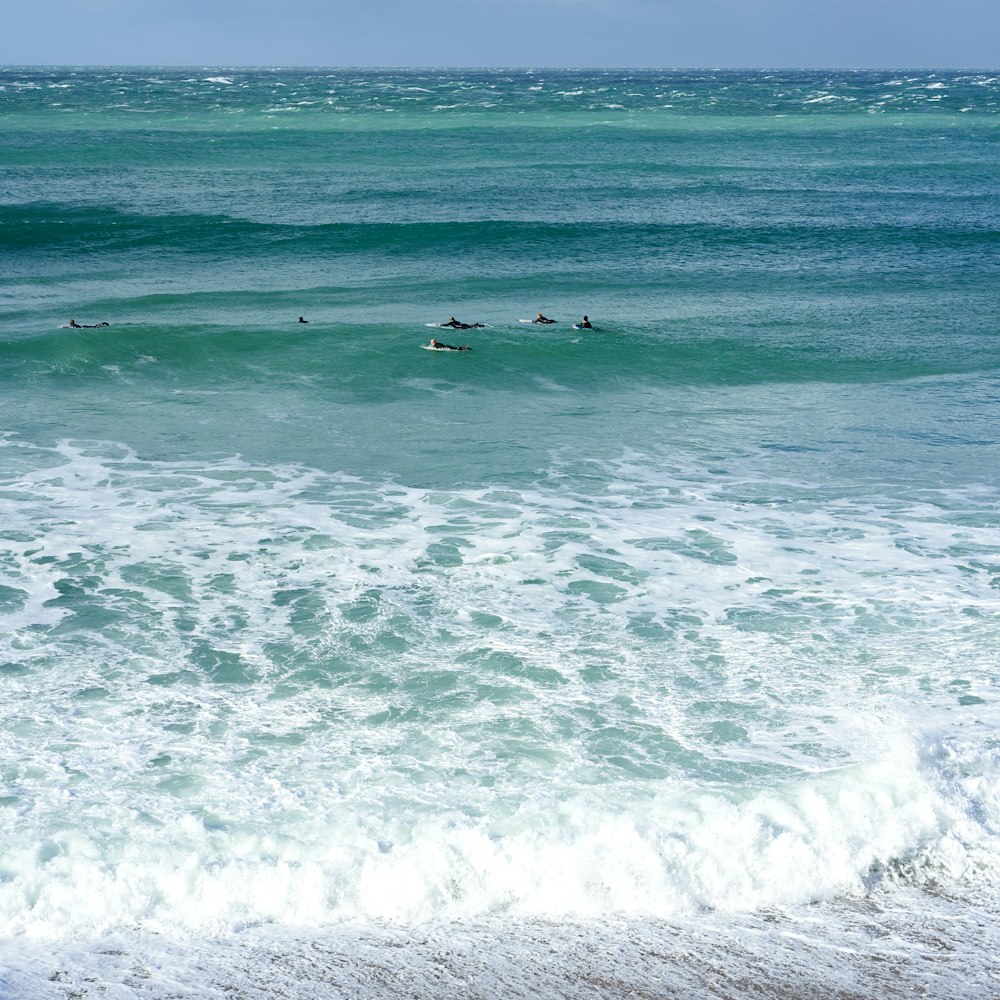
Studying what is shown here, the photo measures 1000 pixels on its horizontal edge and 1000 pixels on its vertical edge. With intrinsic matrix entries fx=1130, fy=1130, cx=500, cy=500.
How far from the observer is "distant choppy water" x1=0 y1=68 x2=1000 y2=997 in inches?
263

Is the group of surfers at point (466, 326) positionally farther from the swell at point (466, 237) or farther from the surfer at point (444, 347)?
the swell at point (466, 237)

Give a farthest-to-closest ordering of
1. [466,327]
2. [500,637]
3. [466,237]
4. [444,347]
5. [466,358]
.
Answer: [466,237]
[466,327]
[444,347]
[466,358]
[500,637]

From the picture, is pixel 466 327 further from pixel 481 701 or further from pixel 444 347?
pixel 481 701

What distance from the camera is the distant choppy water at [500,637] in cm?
668

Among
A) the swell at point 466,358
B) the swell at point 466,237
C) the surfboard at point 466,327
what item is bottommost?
the swell at point 466,358

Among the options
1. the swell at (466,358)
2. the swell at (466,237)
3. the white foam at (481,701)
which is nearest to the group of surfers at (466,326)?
the swell at (466,358)

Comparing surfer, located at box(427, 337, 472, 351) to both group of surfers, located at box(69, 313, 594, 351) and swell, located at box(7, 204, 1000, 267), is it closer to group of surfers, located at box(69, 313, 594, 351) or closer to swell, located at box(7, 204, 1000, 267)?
group of surfers, located at box(69, 313, 594, 351)

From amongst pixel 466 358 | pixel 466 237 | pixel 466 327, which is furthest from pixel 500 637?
pixel 466 237

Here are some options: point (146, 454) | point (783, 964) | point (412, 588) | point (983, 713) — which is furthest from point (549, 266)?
point (783, 964)

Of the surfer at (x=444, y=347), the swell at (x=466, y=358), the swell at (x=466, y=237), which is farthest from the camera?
the swell at (x=466, y=237)

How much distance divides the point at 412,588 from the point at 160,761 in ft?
11.9

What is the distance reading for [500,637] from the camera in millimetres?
10297

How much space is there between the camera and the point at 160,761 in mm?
8242

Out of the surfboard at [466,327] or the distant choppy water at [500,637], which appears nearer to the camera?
the distant choppy water at [500,637]
